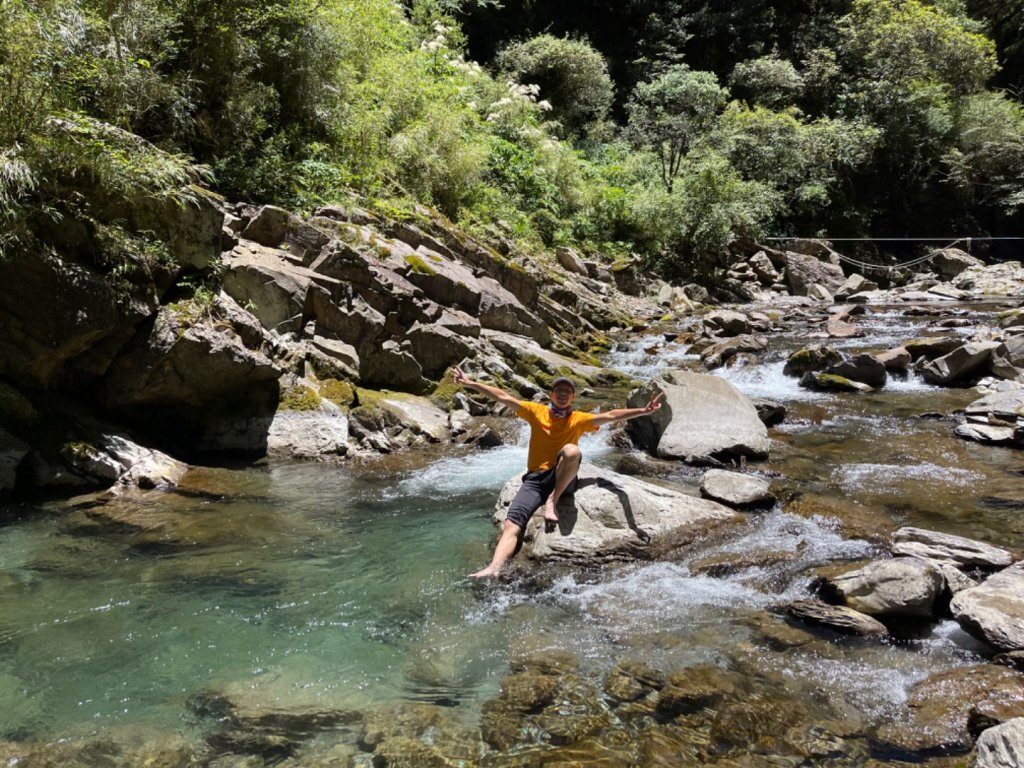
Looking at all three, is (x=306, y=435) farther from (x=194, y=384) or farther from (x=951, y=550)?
(x=951, y=550)

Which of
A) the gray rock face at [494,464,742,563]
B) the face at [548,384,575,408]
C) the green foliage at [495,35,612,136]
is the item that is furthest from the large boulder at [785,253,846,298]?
the face at [548,384,575,408]

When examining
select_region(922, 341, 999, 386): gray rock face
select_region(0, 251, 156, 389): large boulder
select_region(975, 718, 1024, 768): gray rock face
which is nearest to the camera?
select_region(975, 718, 1024, 768): gray rock face

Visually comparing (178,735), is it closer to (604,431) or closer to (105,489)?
(105,489)

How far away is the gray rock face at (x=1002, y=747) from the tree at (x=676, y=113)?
94.9 ft

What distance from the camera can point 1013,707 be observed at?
12.4ft

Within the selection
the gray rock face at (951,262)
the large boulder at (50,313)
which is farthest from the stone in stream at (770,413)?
the gray rock face at (951,262)

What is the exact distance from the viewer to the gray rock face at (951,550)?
545cm

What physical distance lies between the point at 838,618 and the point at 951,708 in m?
0.98

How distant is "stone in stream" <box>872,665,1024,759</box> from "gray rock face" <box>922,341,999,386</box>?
425 inches

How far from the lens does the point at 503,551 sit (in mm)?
5922

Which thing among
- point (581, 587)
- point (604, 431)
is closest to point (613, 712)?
point (581, 587)

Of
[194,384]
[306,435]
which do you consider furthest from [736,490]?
[194,384]

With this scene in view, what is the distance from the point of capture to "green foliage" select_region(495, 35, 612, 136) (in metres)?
33.4

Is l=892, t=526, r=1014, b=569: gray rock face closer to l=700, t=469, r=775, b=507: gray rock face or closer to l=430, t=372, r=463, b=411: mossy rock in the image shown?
l=700, t=469, r=775, b=507: gray rock face
